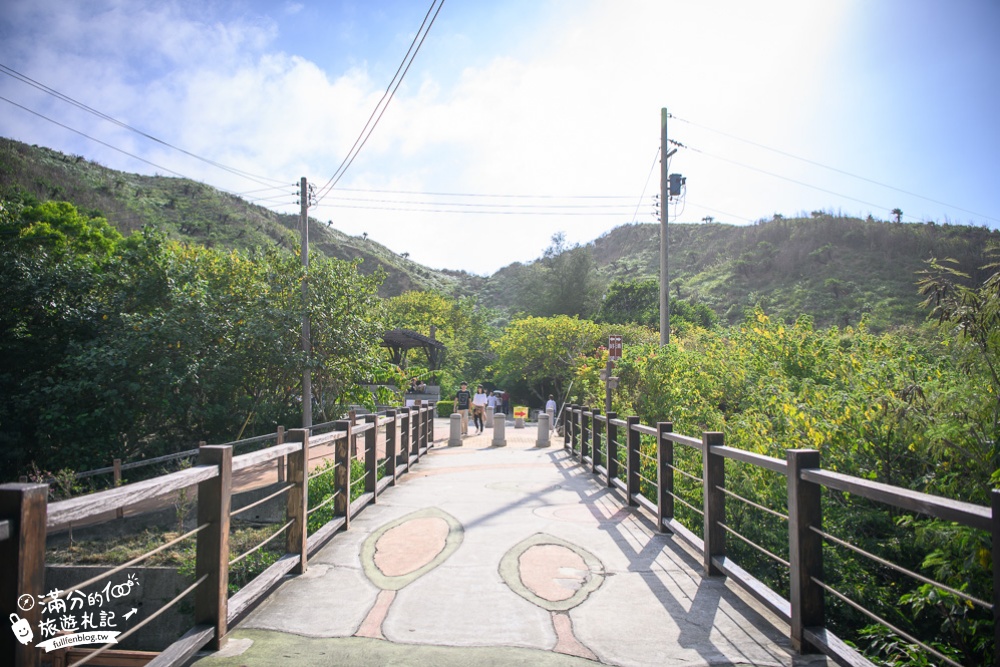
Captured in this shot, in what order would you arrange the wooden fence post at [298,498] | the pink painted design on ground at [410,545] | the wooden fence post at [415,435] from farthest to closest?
1. the wooden fence post at [415,435]
2. the pink painted design on ground at [410,545]
3. the wooden fence post at [298,498]

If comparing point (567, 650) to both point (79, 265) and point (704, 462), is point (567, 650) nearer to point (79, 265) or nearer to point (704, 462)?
point (704, 462)

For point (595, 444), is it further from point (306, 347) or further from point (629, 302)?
point (629, 302)

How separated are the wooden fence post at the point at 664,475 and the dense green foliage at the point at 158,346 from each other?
12.3m

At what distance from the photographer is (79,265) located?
1656 centimetres

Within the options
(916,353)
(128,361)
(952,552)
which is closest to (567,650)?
(952,552)

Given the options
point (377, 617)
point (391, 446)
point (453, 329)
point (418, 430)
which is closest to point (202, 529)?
point (377, 617)

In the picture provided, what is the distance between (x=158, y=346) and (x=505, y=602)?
1405cm

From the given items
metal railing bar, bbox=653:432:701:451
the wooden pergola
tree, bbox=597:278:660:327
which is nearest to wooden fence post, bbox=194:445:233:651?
metal railing bar, bbox=653:432:701:451

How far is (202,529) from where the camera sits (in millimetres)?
3311

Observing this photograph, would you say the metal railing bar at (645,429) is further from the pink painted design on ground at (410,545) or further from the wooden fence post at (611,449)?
the pink painted design on ground at (410,545)

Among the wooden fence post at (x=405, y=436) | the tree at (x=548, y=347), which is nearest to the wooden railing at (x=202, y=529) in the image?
the wooden fence post at (x=405, y=436)

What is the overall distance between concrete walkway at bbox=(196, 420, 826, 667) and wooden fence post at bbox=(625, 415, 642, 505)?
12.4 inches

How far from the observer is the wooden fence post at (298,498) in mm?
4711

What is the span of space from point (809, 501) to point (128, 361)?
50.2 ft
